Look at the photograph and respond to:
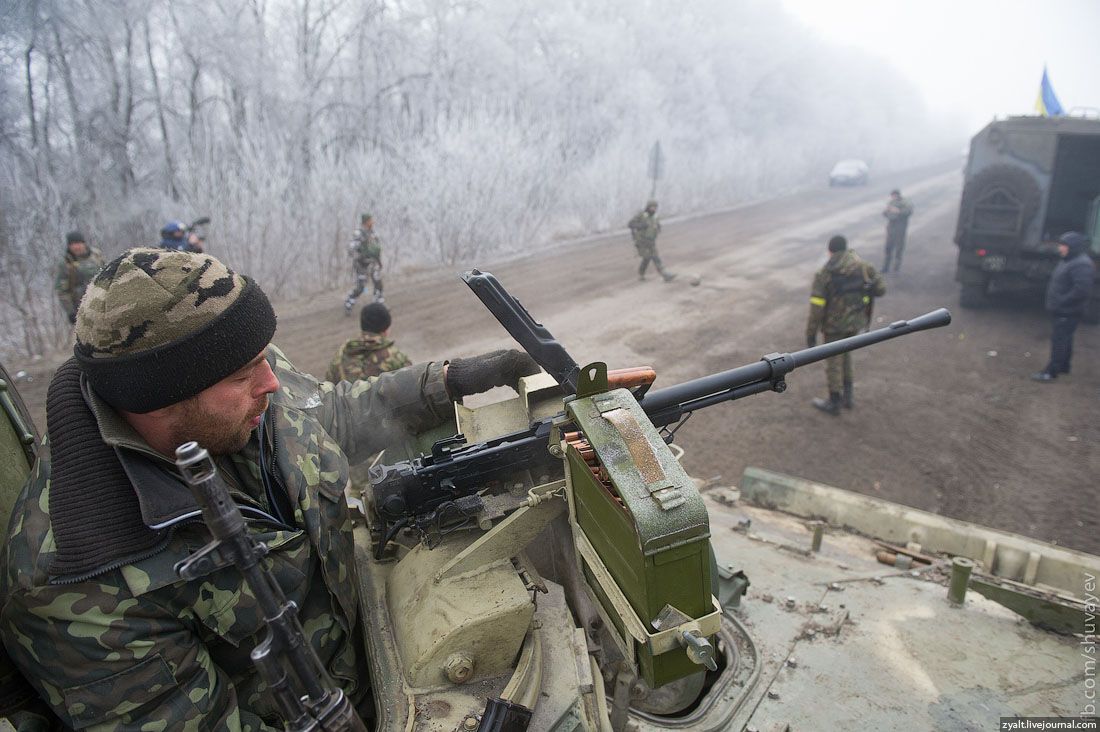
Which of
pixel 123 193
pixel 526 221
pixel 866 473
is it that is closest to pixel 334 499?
pixel 866 473

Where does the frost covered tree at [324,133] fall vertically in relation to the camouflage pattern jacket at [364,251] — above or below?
above

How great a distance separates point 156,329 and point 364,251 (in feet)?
33.6

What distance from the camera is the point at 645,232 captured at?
13.1m

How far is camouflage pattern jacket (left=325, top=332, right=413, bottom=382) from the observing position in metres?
5.12

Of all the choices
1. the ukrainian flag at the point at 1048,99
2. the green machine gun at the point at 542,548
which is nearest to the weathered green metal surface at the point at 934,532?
the green machine gun at the point at 542,548

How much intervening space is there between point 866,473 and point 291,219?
1091 centimetres

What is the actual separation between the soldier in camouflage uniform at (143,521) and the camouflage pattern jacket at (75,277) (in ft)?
27.6

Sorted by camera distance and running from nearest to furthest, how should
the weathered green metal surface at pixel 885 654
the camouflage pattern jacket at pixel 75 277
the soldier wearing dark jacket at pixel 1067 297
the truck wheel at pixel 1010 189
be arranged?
the weathered green metal surface at pixel 885 654
the soldier wearing dark jacket at pixel 1067 297
the camouflage pattern jacket at pixel 75 277
the truck wheel at pixel 1010 189

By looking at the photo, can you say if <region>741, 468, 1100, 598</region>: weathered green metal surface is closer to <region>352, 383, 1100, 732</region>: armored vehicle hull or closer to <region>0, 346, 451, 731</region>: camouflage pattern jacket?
<region>352, 383, 1100, 732</region>: armored vehicle hull

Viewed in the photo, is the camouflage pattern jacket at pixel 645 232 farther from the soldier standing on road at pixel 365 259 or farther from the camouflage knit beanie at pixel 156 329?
the camouflage knit beanie at pixel 156 329

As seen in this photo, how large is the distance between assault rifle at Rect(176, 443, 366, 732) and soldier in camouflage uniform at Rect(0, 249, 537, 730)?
27cm

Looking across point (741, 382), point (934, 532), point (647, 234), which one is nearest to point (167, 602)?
point (741, 382)

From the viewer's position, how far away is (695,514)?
5.93ft

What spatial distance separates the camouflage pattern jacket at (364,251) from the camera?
37.3 feet
